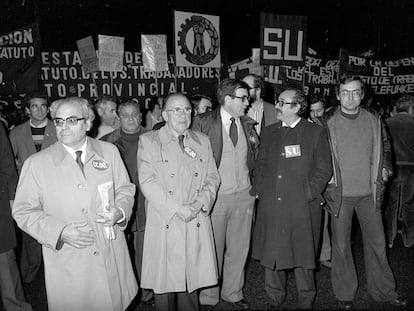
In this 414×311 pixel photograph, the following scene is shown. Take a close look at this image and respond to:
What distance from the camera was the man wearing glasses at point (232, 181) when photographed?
13.1 feet

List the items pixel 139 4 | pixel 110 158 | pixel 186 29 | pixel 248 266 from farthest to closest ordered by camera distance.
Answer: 1. pixel 139 4
2. pixel 186 29
3. pixel 248 266
4. pixel 110 158

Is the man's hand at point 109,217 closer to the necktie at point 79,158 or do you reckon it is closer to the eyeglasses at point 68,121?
the necktie at point 79,158

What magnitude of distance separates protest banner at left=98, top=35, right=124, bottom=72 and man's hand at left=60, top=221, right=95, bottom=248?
256 inches

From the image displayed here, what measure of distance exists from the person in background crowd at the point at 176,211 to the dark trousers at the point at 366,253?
4.34 feet

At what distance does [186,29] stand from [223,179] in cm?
547

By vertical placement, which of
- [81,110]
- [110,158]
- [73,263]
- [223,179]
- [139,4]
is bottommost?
[73,263]

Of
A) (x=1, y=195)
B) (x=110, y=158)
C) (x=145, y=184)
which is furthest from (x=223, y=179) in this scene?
(x=1, y=195)

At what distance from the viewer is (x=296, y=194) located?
12.3ft

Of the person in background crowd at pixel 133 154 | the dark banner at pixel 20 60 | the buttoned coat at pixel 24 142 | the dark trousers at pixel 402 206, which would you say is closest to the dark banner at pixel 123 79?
the dark banner at pixel 20 60

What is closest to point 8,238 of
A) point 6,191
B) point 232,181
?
point 6,191

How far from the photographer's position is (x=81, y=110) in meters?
2.87

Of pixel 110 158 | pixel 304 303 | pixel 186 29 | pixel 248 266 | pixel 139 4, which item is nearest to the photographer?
pixel 110 158

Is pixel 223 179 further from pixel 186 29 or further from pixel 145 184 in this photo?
pixel 186 29

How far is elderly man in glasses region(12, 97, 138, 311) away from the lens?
2658 mm
